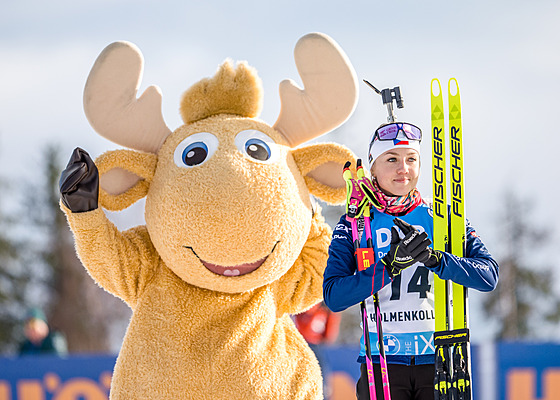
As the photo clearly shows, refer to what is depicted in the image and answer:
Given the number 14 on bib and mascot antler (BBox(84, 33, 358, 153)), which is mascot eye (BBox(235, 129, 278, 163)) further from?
the number 14 on bib

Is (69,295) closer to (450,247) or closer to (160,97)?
(160,97)

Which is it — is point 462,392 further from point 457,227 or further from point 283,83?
point 283,83

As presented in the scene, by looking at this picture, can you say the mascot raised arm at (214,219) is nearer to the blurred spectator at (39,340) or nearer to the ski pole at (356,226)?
the ski pole at (356,226)

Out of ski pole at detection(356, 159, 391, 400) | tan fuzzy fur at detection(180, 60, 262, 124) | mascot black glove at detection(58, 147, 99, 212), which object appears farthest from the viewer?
tan fuzzy fur at detection(180, 60, 262, 124)

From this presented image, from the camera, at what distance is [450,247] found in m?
3.18

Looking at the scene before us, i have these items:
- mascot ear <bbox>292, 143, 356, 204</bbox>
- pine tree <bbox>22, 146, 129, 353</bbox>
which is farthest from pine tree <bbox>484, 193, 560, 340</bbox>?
mascot ear <bbox>292, 143, 356, 204</bbox>

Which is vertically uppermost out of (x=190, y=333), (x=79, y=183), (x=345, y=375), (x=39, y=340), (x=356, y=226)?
(x=79, y=183)

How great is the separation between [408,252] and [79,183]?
1.61 metres

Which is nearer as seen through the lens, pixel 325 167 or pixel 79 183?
pixel 79 183

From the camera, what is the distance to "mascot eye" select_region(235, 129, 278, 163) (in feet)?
12.5

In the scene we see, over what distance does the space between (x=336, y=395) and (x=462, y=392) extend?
4.73 m

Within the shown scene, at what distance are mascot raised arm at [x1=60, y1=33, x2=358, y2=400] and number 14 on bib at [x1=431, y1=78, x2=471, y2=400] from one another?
729 millimetres

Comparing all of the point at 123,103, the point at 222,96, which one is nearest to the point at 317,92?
the point at 222,96

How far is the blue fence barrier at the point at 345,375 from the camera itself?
7.68m
